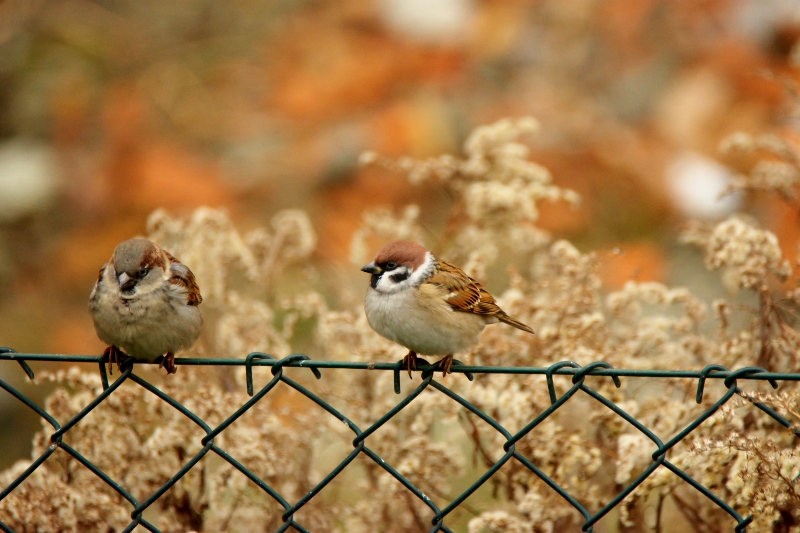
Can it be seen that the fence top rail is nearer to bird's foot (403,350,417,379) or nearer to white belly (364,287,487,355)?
bird's foot (403,350,417,379)

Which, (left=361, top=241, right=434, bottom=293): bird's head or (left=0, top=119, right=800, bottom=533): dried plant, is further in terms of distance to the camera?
(left=361, top=241, right=434, bottom=293): bird's head

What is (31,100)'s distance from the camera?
21.4ft

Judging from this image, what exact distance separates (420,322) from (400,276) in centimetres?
17

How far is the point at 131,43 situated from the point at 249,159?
1208mm

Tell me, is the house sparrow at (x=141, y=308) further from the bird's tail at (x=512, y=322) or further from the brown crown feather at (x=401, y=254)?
the bird's tail at (x=512, y=322)

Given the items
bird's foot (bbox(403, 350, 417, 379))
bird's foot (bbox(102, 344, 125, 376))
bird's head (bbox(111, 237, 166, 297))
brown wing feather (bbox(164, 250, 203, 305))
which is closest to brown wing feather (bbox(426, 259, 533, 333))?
bird's foot (bbox(403, 350, 417, 379))

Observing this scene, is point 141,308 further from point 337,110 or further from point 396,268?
point 337,110

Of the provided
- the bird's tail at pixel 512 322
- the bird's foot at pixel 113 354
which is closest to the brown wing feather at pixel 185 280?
the bird's foot at pixel 113 354

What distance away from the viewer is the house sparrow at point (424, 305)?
2797mm

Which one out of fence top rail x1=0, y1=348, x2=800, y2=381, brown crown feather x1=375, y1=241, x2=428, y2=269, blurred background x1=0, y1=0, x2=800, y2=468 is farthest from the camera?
blurred background x1=0, y1=0, x2=800, y2=468

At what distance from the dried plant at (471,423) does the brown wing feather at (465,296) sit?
2.7 inches

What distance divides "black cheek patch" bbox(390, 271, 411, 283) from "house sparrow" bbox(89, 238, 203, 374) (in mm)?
584

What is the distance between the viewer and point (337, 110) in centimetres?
666

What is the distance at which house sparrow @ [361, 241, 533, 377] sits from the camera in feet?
9.18
